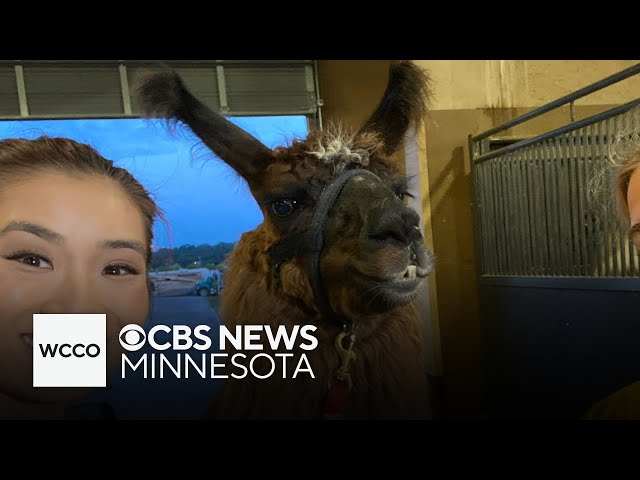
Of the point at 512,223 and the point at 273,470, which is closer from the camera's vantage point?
the point at 512,223

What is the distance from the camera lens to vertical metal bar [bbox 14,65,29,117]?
203 cm

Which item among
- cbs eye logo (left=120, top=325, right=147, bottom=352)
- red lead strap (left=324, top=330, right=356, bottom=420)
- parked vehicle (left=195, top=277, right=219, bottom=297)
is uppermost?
parked vehicle (left=195, top=277, right=219, bottom=297)

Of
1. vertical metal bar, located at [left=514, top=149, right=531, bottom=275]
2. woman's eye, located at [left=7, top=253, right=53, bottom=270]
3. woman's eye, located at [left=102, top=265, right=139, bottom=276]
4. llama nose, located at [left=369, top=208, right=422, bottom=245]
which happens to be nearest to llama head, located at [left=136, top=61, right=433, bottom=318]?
llama nose, located at [left=369, top=208, right=422, bottom=245]

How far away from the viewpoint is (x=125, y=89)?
2014mm

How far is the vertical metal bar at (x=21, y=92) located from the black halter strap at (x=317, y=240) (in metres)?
0.97

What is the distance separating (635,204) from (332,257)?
99 centimetres

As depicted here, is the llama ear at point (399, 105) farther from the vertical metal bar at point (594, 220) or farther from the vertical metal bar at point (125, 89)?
the vertical metal bar at point (125, 89)

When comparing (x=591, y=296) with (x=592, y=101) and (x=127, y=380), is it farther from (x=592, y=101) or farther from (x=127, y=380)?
(x=127, y=380)

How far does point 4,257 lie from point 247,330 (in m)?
0.80

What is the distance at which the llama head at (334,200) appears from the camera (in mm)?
1868

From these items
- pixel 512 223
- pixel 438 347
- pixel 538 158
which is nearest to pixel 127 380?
pixel 438 347

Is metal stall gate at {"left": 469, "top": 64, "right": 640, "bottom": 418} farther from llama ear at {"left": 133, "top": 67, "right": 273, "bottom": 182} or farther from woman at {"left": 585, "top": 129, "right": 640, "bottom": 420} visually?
llama ear at {"left": 133, "top": 67, "right": 273, "bottom": 182}

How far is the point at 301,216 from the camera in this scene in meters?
1.93

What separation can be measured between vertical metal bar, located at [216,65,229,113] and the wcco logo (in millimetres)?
786
